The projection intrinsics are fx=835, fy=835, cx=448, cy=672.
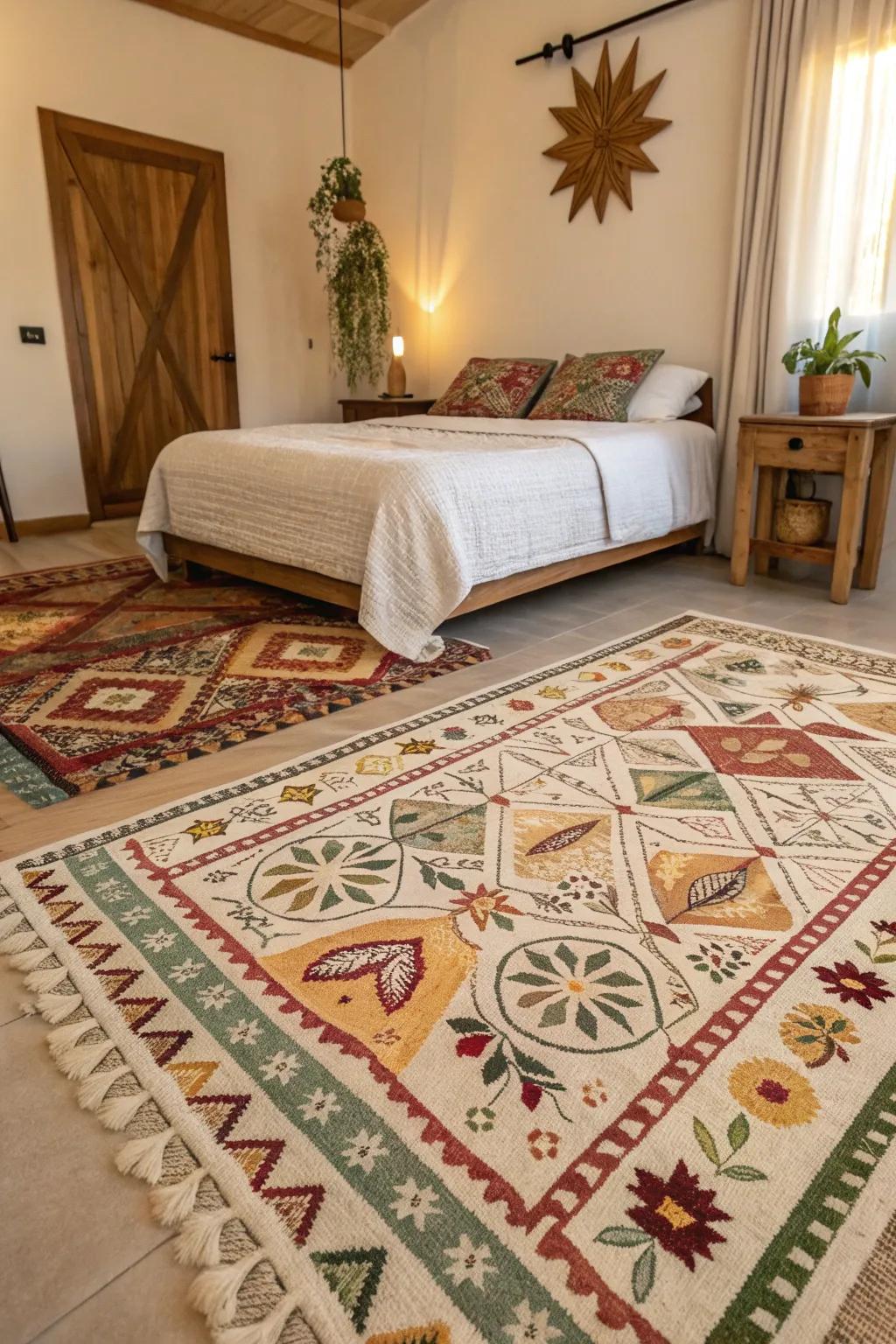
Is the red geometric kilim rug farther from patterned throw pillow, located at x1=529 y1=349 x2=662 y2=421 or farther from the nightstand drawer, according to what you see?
patterned throw pillow, located at x1=529 y1=349 x2=662 y2=421

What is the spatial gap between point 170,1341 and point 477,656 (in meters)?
1.99

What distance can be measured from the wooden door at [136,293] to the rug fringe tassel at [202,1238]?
15.2ft

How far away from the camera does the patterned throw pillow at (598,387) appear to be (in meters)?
3.80

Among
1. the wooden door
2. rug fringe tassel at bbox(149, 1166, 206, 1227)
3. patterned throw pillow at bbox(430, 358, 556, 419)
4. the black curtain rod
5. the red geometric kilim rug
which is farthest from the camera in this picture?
the wooden door

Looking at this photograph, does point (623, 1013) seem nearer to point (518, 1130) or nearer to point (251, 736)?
point (518, 1130)

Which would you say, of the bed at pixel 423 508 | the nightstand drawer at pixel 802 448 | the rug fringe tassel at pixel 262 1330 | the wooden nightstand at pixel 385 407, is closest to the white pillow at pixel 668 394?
the bed at pixel 423 508

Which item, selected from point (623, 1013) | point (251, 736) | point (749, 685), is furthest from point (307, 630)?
point (623, 1013)

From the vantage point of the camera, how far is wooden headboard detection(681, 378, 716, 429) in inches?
154

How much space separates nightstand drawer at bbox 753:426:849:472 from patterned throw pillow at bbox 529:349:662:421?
776 millimetres

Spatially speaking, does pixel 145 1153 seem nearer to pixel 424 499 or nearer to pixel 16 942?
pixel 16 942

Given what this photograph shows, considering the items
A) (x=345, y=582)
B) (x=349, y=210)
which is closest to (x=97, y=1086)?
(x=345, y=582)

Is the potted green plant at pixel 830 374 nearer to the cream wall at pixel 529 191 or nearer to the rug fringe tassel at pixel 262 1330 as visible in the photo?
the cream wall at pixel 529 191

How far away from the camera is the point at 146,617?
9.98 ft

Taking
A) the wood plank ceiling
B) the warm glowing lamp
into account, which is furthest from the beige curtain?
the wood plank ceiling
